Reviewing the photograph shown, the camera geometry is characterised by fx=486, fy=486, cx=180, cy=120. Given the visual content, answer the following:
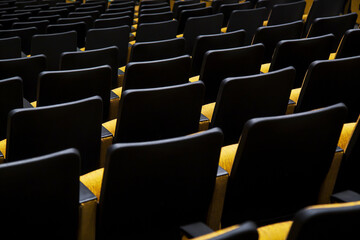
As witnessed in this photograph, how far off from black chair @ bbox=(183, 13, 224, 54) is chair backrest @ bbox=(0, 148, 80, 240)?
490 millimetres

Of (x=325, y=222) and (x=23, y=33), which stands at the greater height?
(x=325, y=222)

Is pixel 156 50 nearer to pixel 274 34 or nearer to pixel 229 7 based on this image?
pixel 274 34

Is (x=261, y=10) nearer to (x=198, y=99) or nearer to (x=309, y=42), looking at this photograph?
(x=309, y=42)

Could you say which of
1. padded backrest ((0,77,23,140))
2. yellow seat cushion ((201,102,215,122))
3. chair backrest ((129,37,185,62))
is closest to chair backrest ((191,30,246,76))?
chair backrest ((129,37,185,62))

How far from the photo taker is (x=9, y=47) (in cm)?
69

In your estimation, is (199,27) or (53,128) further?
(199,27)

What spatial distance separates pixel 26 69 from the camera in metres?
0.55

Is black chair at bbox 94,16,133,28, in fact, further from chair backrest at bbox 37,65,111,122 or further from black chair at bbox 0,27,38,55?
chair backrest at bbox 37,65,111,122

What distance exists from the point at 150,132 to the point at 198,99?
48mm

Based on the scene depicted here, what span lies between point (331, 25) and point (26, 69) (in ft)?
1.29

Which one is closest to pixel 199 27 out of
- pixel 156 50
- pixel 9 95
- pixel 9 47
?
pixel 156 50

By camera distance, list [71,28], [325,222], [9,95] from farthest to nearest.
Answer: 1. [71,28]
2. [9,95]
3. [325,222]

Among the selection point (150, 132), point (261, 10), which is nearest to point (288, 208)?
point (150, 132)

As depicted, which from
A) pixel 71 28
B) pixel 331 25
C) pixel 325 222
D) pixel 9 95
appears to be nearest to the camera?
pixel 325 222
